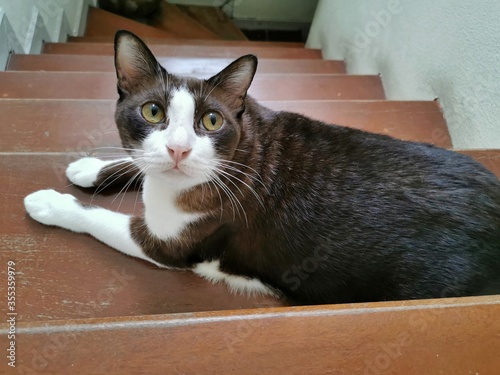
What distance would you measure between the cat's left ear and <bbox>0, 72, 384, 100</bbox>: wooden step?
1031mm

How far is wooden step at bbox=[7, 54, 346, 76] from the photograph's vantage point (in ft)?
8.03

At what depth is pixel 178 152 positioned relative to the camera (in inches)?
38.8

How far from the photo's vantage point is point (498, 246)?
39.9 inches

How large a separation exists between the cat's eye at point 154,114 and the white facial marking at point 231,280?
0.44 m

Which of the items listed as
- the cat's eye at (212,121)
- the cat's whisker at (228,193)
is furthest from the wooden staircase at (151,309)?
the cat's eye at (212,121)

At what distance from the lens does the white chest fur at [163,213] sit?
1162 millimetres

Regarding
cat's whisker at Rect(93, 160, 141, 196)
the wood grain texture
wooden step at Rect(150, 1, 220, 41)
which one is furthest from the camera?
wooden step at Rect(150, 1, 220, 41)

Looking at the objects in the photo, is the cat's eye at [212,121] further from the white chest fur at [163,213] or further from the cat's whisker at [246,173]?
the white chest fur at [163,213]

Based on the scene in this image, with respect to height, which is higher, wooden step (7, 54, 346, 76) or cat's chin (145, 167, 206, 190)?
wooden step (7, 54, 346, 76)

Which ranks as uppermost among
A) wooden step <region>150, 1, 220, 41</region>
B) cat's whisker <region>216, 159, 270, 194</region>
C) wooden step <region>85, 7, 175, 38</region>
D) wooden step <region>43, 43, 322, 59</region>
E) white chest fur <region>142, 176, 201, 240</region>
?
wooden step <region>150, 1, 220, 41</region>

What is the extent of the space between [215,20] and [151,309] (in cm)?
431

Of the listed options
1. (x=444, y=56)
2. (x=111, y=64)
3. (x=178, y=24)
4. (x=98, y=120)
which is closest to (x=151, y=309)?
(x=98, y=120)

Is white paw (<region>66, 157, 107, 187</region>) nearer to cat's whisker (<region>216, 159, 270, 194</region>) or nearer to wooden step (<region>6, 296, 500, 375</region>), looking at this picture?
cat's whisker (<region>216, 159, 270, 194</region>)

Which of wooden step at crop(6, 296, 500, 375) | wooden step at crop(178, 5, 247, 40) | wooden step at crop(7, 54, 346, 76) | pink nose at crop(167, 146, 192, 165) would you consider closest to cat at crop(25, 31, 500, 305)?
pink nose at crop(167, 146, 192, 165)
